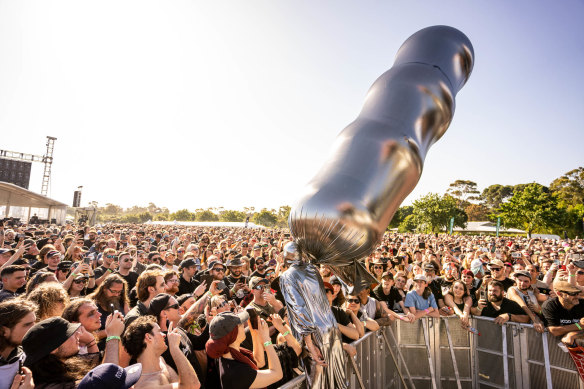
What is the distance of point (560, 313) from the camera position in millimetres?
4348

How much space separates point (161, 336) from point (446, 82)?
3.41 m

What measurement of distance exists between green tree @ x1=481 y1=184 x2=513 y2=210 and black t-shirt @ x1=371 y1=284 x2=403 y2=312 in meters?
120

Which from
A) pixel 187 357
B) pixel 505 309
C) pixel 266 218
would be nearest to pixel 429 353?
pixel 505 309

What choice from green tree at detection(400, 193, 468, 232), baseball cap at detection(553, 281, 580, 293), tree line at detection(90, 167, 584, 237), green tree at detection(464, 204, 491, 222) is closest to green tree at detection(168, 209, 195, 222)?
tree line at detection(90, 167, 584, 237)

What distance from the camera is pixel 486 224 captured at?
78812mm

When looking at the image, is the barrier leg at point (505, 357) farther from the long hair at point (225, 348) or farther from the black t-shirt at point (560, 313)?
the long hair at point (225, 348)

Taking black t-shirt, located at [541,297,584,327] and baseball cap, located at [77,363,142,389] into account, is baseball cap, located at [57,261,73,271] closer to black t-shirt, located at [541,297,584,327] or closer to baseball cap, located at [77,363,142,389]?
baseball cap, located at [77,363,142,389]

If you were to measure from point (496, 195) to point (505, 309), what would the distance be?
4803 inches

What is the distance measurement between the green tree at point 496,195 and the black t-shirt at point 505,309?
119m

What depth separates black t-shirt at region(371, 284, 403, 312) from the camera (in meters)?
5.71

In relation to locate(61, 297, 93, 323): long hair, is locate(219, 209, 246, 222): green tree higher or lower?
higher

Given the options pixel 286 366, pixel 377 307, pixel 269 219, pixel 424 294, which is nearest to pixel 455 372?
pixel 424 294

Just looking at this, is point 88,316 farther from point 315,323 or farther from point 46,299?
point 315,323

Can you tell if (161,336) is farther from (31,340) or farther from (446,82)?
(446,82)
